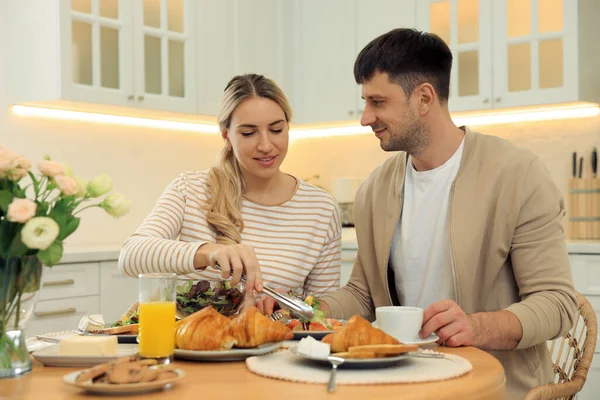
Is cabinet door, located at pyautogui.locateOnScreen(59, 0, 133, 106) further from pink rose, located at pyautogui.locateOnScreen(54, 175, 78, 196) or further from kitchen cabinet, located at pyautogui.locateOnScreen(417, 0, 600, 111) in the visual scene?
pink rose, located at pyautogui.locateOnScreen(54, 175, 78, 196)

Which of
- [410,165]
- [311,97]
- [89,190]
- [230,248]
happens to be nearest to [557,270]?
[410,165]

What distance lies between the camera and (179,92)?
13.5ft

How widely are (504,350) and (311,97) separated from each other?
3096 mm

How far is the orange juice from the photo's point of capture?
1274mm

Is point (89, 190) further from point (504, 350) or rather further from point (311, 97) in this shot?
point (311, 97)

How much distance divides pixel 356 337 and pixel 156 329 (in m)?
0.32

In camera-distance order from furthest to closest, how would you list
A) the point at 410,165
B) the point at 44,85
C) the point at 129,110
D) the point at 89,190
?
the point at 129,110, the point at 44,85, the point at 410,165, the point at 89,190

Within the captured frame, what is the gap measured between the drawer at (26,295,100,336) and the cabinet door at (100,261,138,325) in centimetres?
4

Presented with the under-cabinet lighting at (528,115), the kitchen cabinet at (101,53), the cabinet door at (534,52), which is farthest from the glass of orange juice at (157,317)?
the under-cabinet lighting at (528,115)

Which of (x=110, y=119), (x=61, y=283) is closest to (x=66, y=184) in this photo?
(x=61, y=283)

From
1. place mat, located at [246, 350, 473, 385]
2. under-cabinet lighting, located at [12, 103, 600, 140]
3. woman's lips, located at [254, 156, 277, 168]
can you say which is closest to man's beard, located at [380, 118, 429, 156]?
woman's lips, located at [254, 156, 277, 168]

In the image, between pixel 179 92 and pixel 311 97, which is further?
pixel 311 97

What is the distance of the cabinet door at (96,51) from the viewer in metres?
3.54

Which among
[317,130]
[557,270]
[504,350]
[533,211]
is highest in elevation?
[317,130]
